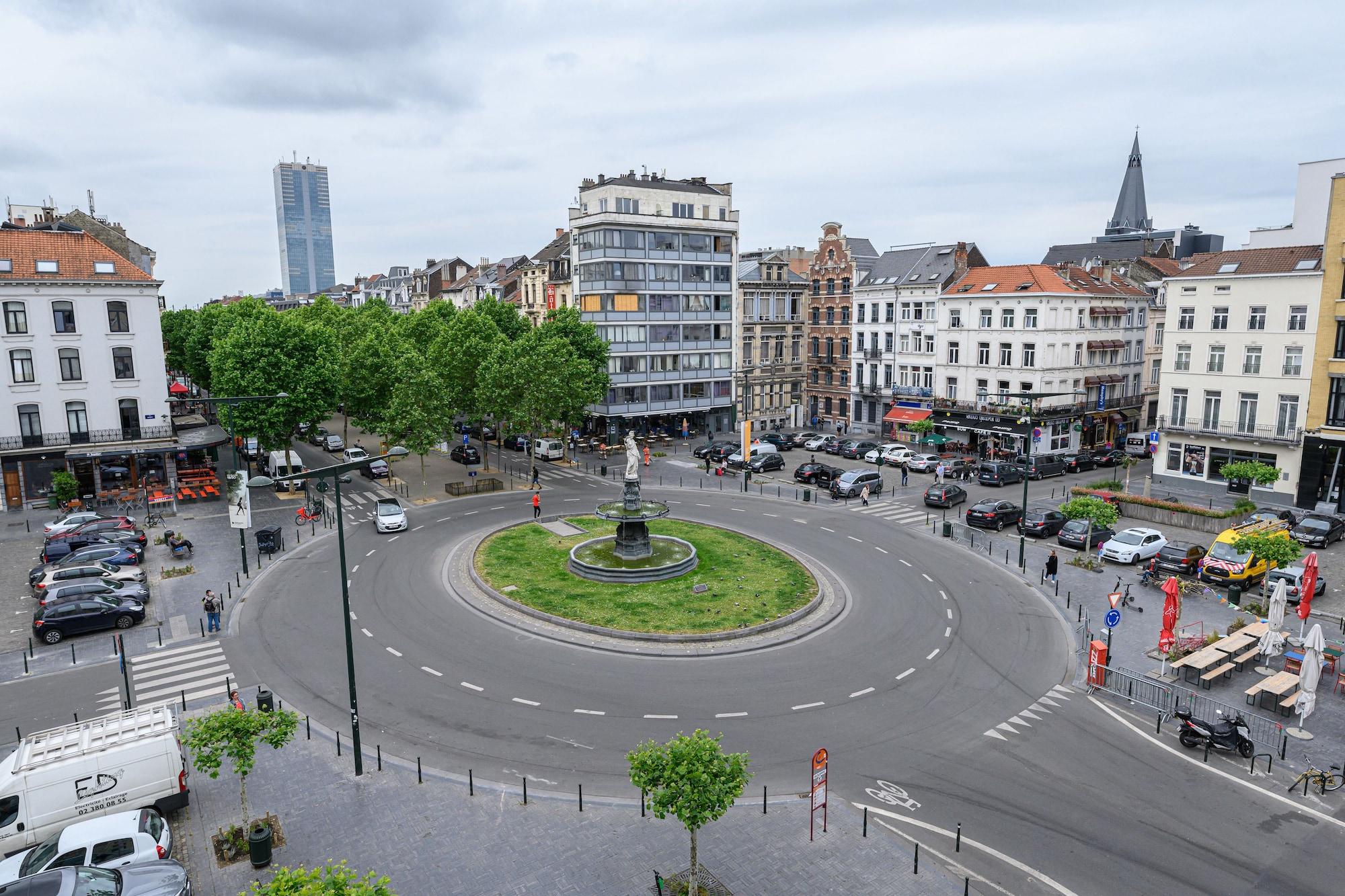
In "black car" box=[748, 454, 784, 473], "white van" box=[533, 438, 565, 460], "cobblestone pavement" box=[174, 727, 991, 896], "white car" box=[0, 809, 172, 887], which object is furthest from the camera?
"white van" box=[533, 438, 565, 460]

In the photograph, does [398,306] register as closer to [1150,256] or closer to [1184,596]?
[1150,256]

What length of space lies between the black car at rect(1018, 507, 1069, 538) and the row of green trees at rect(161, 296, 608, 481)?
1188 inches

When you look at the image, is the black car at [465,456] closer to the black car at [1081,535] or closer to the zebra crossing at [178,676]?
the zebra crossing at [178,676]

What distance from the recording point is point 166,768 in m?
17.1

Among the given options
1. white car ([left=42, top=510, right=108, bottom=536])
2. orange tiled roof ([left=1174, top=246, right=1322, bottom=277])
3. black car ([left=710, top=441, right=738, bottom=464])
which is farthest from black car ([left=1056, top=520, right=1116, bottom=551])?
white car ([left=42, top=510, right=108, bottom=536])

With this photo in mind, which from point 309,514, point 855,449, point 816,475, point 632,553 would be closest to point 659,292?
point 855,449

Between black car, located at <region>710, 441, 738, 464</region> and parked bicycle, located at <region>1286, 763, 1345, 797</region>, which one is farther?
black car, located at <region>710, 441, 738, 464</region>

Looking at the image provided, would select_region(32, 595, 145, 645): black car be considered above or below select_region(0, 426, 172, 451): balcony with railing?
below

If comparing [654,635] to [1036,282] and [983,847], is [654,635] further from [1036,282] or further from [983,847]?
[1036,282]

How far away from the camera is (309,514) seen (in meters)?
43.6

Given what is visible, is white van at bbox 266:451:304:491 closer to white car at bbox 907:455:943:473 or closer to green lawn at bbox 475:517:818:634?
green lawn at bbox 475:517:818:634

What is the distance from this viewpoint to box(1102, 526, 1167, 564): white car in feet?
117

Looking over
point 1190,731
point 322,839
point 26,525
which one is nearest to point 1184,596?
point 1190,731

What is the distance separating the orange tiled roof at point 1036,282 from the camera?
6050cm
